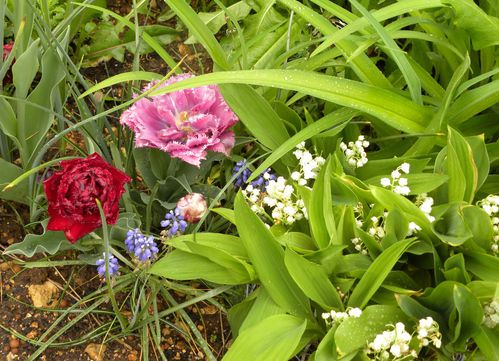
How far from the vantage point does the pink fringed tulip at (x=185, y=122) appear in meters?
1.46

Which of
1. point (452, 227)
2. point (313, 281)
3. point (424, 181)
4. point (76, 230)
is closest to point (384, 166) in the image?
point (424, 181)

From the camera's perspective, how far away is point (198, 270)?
1.41 meters

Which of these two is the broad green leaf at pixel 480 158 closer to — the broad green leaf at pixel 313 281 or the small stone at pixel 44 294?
the broad green leaf at pixel 313 281

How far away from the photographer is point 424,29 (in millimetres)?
1734

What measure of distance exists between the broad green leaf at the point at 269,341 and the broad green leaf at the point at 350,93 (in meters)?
0.46

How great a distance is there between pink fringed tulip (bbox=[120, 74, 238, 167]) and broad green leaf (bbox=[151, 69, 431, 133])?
16 cm

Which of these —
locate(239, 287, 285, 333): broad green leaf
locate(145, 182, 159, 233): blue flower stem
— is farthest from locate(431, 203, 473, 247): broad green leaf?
locate(145, 182, 159, 233): blue flower stem

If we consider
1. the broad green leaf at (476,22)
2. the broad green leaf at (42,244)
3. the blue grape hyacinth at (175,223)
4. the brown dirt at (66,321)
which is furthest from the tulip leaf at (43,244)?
the broad green leaf at (476,22)

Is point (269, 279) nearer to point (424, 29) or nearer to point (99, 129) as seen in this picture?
point (99, 129)

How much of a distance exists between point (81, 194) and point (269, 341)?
45 centimetres

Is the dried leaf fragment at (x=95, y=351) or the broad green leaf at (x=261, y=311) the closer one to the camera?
the broad green leaf at (x=261, y=311)

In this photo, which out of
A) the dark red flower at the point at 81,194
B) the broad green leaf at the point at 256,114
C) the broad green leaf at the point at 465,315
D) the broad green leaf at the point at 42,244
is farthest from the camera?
the broad green leaf at the point at 256,114

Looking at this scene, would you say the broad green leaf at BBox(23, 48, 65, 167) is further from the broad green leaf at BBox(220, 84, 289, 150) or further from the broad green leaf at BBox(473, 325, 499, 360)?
the broad green leaf at BBox(473, 325, 499, 360)

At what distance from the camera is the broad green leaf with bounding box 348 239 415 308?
4.12ft
